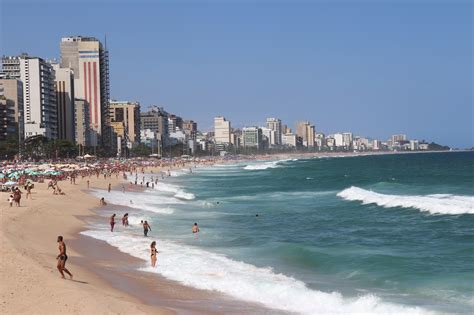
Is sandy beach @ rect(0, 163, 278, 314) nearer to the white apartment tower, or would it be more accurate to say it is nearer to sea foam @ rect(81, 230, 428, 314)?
sea foam @ rect(81, 230, 428, 314)

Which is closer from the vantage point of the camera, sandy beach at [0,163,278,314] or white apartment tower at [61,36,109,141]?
sandy beach at [0,163,278,314]

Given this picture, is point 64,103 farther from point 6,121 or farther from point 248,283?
point 248,283

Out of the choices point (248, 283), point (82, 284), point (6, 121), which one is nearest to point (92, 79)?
point (6, 121)

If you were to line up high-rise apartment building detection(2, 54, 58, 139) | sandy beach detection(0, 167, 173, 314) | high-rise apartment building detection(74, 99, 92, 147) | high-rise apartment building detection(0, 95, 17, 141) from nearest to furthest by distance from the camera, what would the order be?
sandy beach detection(0, 167, 173, 314) < high-rise apartment building detection(0, 95, 17, 141) < high-rise apartment building detection(2, 54, 58, 139) < high-rise apartment building detection(74, 99, 92, 147)

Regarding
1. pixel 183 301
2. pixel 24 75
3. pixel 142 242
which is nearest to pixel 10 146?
pixel 24 75

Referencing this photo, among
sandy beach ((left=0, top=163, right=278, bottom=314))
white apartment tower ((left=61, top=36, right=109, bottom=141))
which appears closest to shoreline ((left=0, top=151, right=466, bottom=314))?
sandy beach ((left=0, top=163, right=278, bottom=314))

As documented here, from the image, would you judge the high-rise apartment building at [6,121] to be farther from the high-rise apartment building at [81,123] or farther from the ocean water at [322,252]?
the ocean water at [322,252]
